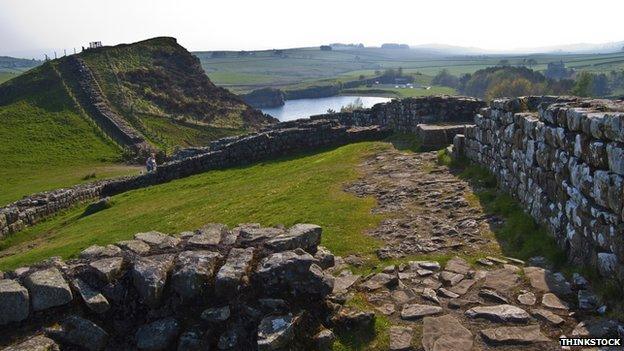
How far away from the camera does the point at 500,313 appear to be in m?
7.27

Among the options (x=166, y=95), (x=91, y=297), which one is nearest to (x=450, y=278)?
(x=91, y=297)

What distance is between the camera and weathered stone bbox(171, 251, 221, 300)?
734cm

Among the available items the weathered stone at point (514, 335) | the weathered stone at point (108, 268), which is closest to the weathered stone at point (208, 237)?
the weathered stone at point (108, 268)

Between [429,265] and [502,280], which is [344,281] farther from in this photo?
[502,280]

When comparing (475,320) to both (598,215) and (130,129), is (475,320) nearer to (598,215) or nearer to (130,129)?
(598,215)

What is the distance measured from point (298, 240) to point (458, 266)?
2.90m

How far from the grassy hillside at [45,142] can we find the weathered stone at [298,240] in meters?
29.2

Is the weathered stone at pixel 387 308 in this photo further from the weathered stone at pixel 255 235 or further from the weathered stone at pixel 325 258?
the weathered stone at pixel 255 235

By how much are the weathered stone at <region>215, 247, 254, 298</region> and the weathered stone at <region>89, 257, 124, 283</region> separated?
1.53 m

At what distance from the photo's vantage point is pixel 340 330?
7.14 m

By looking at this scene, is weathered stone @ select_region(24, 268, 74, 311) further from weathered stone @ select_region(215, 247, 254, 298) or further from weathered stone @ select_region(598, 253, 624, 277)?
weathered stone @ select_region(598, 253, 624, 277)

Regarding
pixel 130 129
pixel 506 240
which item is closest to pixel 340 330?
pixel 506 240

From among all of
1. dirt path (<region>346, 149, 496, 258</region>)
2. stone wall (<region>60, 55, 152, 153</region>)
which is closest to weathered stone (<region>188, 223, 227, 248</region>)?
dirt path (<region>346, 149, 496, 258</region>)

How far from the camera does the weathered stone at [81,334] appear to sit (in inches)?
269
